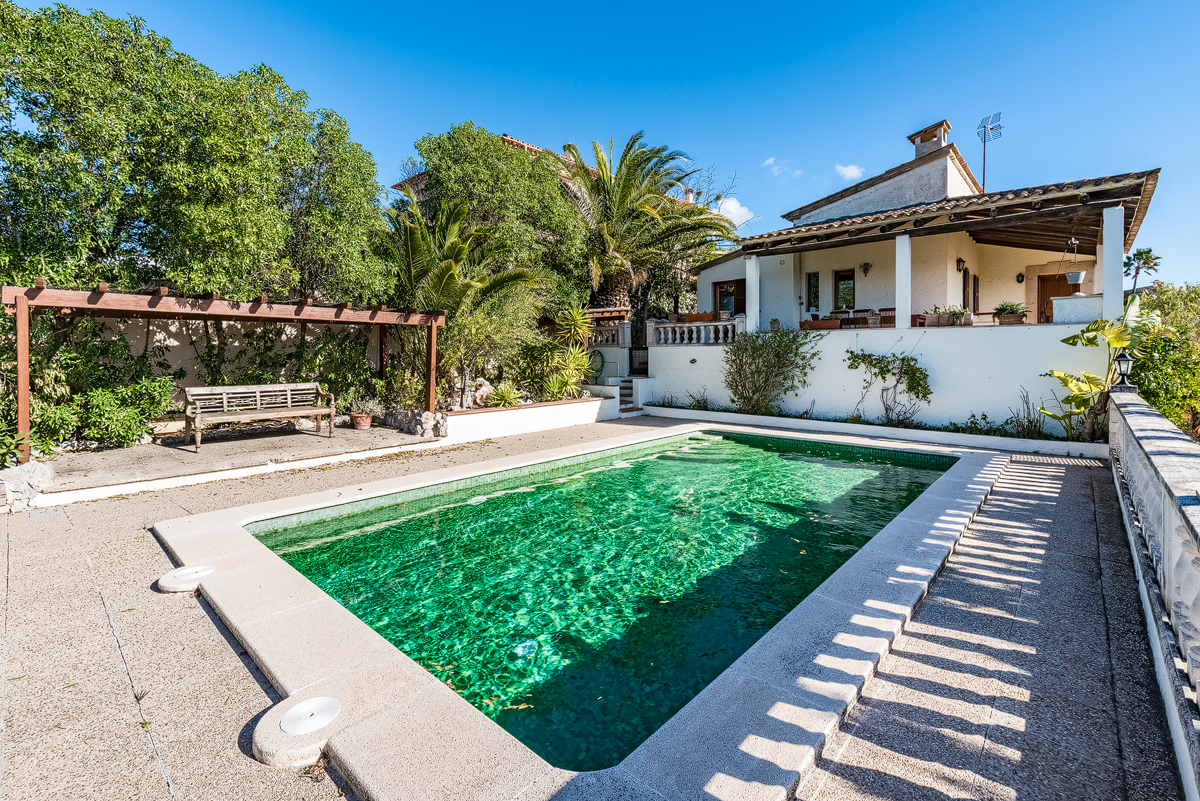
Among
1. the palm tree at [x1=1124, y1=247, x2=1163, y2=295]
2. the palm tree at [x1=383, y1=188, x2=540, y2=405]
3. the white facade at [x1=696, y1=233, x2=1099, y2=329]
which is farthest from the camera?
the palm tree at [x1=1124, y1=247, x2=1163, y2=295]

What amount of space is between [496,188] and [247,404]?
798cm

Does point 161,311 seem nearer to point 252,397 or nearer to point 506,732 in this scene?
point 252,397

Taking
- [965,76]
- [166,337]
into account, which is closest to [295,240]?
[166,337]

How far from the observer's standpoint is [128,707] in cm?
282

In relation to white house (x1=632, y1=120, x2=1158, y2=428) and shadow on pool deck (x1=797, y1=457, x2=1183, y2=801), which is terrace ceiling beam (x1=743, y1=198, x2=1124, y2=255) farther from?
shadow on pool deck (x1=797, y1=457, x2=1183, y2=801)

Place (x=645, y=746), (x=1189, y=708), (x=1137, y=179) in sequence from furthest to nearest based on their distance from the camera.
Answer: (x=1137, y=179)
(x=645, y=746)
(x=1189, y=708)

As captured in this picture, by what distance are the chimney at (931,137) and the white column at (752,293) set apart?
25.4ft

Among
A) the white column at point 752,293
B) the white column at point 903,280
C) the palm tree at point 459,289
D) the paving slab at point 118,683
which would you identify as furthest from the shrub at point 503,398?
the white column at point 903,280

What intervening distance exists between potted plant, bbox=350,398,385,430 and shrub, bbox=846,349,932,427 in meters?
11.2

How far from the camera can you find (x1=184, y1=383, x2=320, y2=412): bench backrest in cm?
981

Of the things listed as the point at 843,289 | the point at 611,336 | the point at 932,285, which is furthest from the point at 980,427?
the point at 611,336

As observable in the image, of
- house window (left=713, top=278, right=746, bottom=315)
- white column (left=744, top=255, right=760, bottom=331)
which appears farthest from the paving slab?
house window (left=713, top=278, right=746, bottom=315)

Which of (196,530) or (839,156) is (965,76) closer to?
(839,156)

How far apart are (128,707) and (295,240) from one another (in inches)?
404
